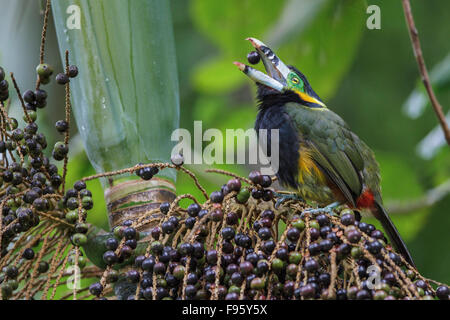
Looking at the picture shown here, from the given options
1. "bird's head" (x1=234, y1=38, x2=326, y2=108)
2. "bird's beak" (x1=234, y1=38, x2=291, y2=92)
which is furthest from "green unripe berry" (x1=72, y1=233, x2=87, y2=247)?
"bird's head" (x1=234, y1=38, x2=326, y2=108)

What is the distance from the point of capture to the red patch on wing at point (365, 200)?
7.42 ft

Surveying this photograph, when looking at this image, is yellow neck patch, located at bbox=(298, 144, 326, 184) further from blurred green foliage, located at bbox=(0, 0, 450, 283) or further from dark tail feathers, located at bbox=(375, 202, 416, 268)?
blurred green foliage, located at bbox=(0, 0, 450, 283)

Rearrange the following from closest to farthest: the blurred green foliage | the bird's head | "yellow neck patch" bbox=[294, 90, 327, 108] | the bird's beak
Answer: the bird's beak, the bird's head, "yellow neck patch" bbox=[294, 90, 327, 108], the blurred green foliage

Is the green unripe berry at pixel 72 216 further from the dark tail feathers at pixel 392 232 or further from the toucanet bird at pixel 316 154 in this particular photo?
the dark tail feathers at pixel 392 232

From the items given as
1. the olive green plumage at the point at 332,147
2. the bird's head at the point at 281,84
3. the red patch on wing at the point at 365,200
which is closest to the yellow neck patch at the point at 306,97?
the bird's head at the point at 281,84

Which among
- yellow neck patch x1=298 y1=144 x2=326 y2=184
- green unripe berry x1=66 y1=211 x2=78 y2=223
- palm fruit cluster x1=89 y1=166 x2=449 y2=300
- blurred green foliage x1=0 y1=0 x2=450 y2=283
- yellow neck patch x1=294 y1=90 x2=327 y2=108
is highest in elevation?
blurred green foliage x1=0 y1=0 x2=450 y2=283

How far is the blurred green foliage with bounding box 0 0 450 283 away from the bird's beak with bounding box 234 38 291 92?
0.35 m

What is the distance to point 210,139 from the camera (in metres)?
3.72

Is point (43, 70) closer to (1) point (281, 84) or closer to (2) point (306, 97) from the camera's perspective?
(1) point (281, 84)

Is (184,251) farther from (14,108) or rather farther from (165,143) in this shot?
(14,108)

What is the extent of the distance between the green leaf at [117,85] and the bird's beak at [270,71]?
36cm

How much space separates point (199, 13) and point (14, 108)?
3.79 ft


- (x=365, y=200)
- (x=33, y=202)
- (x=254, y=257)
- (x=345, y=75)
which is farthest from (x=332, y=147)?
(x=345, y=75)

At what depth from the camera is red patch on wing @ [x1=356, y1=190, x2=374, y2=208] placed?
2262 millimetres
